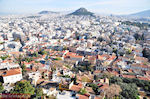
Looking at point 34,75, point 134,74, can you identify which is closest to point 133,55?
point 134,74

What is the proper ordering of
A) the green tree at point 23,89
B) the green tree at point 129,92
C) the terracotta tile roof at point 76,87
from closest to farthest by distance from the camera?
1. the green tree at point 23,89
2. the terracotta tile roof at point 76,87
3. the green tree at point 129,92

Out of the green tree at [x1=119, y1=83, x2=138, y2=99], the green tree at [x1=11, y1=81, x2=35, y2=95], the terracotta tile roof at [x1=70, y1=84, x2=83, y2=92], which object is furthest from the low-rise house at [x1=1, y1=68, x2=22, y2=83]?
the green tree at [x1=119, y1=83, x2=138, y2=99]

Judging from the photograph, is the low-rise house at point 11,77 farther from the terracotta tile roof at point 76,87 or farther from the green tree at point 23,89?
the terracotta tile roof at point 76,87

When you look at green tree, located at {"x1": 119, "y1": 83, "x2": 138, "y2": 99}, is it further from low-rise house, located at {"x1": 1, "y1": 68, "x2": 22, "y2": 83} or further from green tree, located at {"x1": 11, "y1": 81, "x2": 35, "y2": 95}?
low-rise house, located at {"x1": 1, "y1": 68, "x2": 22, "y2": 83}

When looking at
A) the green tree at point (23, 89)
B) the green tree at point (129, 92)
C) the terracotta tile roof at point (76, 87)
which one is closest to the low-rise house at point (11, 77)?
the green tree at point (23, 89)

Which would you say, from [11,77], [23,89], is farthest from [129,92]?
[11,77]

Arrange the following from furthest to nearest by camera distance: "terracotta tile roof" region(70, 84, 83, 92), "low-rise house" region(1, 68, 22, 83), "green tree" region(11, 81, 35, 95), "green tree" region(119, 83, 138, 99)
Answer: "low-rise house" region(1, 68, 22, 83) → "green tree" region(119, 83, 138, 99) → "terracotta tile roof" region(70, 84, 83, 92) → "green tree" region(11, 81, 35, 95)

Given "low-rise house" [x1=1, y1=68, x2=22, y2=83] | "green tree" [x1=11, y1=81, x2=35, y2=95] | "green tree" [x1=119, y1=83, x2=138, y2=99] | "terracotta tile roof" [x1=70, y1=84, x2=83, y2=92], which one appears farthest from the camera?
"low-rise house" [x1=1, y1=68, x2=22, y2=83]

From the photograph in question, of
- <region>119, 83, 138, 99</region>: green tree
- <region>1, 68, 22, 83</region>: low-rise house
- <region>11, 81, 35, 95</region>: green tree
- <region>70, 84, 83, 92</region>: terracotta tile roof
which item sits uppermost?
<region>11, 81, 35, 95</region>: green tree

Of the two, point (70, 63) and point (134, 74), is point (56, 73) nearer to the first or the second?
point (70, 63)

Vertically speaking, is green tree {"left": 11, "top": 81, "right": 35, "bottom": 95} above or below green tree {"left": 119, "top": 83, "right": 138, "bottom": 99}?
above

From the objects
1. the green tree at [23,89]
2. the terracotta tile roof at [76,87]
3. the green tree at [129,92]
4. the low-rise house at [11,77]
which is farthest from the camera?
the low-rise house at [11,77]
